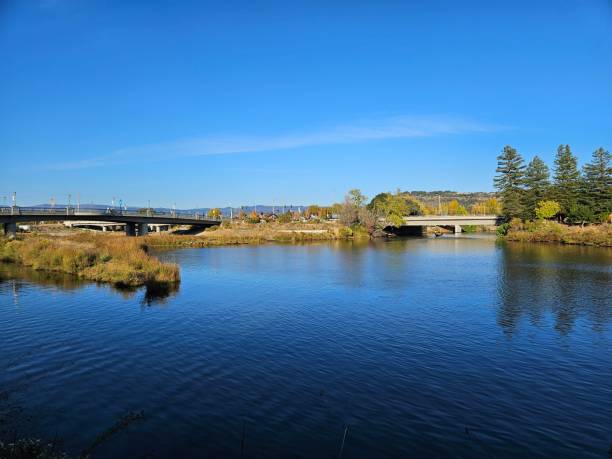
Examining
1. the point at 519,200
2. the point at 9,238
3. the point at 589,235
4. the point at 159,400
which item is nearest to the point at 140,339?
the point at 159,400

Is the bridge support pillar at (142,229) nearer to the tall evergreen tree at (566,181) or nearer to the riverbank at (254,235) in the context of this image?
the riverbank at (254,235)

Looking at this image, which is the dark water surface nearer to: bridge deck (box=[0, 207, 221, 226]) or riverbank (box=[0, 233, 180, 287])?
riverbank (box=[0, 233, 180, 287])

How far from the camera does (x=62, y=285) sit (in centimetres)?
4100

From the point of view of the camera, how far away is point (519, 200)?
11581 centimetres

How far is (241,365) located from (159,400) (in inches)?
179

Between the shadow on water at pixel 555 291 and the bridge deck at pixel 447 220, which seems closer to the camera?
the shadow on water at pixel 555 291

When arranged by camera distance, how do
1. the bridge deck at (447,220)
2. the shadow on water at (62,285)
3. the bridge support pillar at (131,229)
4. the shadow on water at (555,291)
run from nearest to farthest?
the shadow on water at (555,291)
the shadow on water at (62,285)
the bridge support pillar at (131,229)
the bridge deck at (447,220)

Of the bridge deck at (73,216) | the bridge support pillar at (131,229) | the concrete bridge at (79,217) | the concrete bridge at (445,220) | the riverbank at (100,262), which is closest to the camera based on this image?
the riverbank at (100,262)

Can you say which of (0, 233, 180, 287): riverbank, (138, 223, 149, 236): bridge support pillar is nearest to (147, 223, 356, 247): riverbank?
(138, 223, 149, 236): bridge support pillar

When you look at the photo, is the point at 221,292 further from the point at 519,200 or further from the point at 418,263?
the point at 519,200

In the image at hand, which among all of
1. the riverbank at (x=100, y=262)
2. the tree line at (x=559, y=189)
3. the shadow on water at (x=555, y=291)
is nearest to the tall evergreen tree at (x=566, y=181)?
the tree line at (x=559, y=189)

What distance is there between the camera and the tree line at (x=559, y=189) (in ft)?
343

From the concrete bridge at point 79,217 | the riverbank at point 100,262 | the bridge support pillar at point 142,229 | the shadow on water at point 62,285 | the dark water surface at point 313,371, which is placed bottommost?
the dark water surface at point 313,371

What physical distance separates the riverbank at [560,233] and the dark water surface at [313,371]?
212 feet
